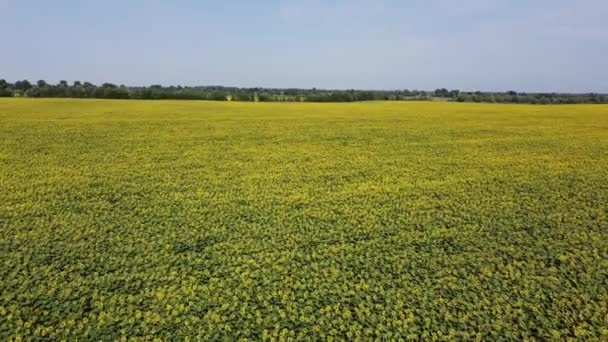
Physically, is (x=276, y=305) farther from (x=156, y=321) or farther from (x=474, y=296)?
(x=474, y=296)

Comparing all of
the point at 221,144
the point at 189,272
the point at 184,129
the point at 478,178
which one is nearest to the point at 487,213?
the point at 478,178

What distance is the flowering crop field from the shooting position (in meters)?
5.13

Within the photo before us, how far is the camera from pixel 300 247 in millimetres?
7223

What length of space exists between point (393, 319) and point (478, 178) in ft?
28.6

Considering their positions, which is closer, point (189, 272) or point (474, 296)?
point (474, 296)

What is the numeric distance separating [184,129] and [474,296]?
69.5ft

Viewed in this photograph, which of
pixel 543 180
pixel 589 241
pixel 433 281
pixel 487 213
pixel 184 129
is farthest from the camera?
pixel 184 129

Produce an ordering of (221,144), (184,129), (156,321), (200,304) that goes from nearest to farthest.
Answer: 1. (156,321)
2. (200,304)
3. (221,144)
4. (184,129)

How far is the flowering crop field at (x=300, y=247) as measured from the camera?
5.13 m

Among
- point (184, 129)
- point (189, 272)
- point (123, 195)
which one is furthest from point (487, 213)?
point (184, 129)

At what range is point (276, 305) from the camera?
543 centimetres

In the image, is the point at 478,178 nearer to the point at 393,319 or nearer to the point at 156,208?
the point at 393,319

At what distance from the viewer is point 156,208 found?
9133mm

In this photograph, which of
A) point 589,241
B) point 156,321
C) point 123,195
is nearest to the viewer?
point 156,321
